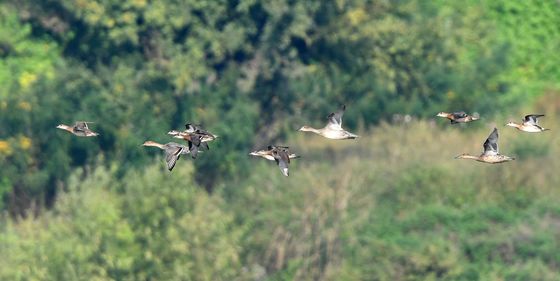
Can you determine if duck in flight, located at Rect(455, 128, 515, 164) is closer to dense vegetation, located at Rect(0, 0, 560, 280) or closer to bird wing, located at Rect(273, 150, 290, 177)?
bird wing, located at Rect(273, 150, 290, 177)

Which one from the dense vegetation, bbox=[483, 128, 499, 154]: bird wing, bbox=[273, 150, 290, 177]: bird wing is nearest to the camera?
bbox=[273, 150, 290, 177]: bird wing

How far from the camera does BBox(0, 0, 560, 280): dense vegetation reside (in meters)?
44.6

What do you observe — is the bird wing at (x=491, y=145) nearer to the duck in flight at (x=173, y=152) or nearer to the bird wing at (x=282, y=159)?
the bird wing at (x=282, y=159)

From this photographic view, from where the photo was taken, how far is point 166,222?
147 ft

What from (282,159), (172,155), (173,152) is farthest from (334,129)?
(172,155)

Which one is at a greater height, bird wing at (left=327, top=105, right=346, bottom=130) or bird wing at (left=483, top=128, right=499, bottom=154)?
bird wing at (left=327, top=105, right=346, bottom=130)

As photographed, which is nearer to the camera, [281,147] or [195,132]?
[281,147]

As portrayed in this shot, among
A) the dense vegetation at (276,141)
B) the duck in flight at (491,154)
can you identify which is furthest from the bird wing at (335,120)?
the dense vegetation at (276,141)

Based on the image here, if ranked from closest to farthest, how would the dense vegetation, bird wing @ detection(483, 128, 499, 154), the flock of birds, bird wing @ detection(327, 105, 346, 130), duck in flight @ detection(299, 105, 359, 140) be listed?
the flock of birds, bird wing @ detection(483, 128, 499, 154), duck in flight @ detection(299, 105, 359, 140), bird wing @ detection(327, 105, 346, 130), the dense vegetation

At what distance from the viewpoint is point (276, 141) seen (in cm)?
5509

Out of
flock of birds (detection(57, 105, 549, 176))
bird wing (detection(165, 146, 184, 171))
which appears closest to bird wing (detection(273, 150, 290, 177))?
flock of birds (detection(57, 105, 549, 176))

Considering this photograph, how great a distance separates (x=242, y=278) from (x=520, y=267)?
18.6ft

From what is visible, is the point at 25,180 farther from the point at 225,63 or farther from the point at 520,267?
the point at 520,267

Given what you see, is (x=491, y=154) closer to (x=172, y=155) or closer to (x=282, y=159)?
(x=282, y=159)
